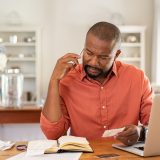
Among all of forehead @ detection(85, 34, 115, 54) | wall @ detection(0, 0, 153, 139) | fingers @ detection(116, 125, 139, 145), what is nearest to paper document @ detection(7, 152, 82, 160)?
fingers @ detection(116, 125, 139, 145)

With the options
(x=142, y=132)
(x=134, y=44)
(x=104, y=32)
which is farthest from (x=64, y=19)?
(x=142, y=132)

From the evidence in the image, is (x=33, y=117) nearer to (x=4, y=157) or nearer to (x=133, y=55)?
(x=4, y=157)

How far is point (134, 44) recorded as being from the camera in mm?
5633

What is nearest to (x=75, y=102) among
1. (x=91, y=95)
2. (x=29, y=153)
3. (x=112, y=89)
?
(x=91, y=95)

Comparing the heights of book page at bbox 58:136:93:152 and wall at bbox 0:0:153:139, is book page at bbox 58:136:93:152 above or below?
below

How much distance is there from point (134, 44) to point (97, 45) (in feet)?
13.1

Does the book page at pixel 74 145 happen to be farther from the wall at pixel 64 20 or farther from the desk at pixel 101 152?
the wall at pixel 64 20

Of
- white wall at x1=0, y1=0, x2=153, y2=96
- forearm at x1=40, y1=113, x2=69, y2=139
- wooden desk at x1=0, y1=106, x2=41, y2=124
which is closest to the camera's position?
forearm at x1=40, y1=113, x2=69, y2=139

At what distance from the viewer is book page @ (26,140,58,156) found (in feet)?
4.52

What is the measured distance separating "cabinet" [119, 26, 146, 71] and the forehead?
391 centimetres

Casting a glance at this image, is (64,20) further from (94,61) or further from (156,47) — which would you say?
(94,61)

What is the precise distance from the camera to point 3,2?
Result: 19.0ft

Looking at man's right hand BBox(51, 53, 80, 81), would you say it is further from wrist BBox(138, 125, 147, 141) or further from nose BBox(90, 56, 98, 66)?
wrist BBox(138, 125, 147, 141)

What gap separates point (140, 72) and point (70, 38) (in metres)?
4.01
